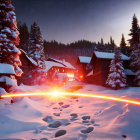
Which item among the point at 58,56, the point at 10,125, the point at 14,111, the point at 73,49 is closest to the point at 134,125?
the point at 10,125

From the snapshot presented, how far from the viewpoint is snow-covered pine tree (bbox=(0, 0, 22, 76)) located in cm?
1173

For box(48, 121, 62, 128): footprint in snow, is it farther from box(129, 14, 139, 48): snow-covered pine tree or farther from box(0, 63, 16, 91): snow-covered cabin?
box(129, 14, 139, 48): snow-covered pine tree

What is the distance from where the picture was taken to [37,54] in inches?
1071

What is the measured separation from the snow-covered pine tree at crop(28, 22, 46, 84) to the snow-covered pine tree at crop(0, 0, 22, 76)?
13.1 meters

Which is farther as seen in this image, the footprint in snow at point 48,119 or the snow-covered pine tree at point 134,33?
the snow-covered pine tree at point 134,33

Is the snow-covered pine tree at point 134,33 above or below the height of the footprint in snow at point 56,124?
above

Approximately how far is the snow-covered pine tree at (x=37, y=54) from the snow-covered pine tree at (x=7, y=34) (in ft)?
42.8

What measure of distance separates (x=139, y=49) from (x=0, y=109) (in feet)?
86.8

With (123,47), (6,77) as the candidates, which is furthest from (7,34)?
(123,47)

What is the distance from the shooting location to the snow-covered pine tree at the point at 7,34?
11.7m

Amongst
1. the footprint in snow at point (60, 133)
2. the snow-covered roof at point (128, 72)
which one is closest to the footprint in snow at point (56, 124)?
the footprint in snow at point (60, 133)

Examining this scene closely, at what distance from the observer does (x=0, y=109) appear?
707cm

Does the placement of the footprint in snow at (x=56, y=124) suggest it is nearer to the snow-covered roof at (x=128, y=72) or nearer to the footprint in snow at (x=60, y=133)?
the footprint in snow at (x=60, y=133)

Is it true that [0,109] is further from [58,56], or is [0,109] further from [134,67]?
[58,56]
